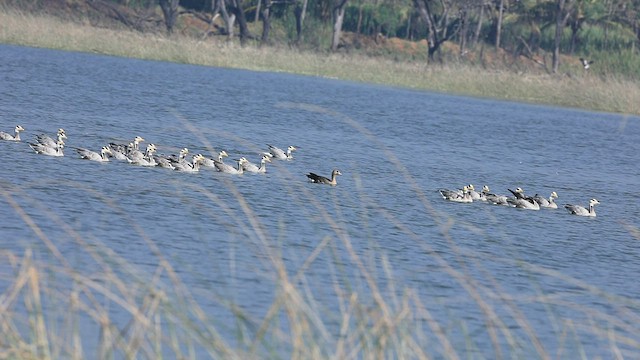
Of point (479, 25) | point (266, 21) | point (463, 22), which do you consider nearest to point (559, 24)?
point (479, 25)

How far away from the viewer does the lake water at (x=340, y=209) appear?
1009 cm

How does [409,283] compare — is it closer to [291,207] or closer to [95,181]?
[291,207]

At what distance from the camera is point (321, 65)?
53.5 m

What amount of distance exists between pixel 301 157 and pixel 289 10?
143ft

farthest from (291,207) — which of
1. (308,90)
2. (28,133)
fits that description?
(308,90)

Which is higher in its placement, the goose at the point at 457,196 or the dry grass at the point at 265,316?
the dry grass at the point at 265,316

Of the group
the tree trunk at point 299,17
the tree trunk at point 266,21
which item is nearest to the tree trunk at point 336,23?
the tree trunk at point 299,17

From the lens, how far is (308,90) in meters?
45.4

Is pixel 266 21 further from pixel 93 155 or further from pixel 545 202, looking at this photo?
pixel 93 155

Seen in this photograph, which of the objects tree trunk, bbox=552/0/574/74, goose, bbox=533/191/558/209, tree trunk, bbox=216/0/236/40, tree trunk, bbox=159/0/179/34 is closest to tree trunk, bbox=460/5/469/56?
tree trunk, bbox=552/0/574/74

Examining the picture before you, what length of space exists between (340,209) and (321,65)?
35746 mm

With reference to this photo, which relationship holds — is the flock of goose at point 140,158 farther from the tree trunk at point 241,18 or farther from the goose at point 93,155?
the tree trunk at point 241,18

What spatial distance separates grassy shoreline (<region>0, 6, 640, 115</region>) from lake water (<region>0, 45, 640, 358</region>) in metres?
2.69

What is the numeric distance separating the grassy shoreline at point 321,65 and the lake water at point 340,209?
2.69 metres
